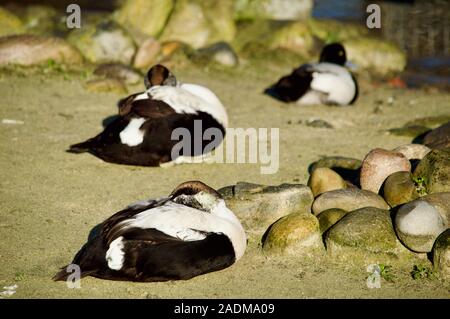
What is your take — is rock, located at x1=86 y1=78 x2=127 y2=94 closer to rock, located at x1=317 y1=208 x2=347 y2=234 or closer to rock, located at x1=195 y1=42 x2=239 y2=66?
rock, located at x1=195 y1=42 x2=239 y2=66

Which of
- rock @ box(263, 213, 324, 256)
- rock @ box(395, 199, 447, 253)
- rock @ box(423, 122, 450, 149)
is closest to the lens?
rock @ box(395, 199, 447, 253)

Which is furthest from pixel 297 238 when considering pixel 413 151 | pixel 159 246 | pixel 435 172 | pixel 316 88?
pixel 316 88

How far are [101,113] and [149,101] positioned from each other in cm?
161

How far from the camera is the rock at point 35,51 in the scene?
11.0 metres

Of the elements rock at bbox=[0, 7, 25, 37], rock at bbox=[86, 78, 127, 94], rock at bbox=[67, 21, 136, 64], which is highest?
rock at bbox=[0, 7, 25, 37]

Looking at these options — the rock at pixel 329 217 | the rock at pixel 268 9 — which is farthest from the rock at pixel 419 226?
the rock at pixel 268 9

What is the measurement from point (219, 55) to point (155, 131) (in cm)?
445

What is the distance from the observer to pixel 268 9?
549 inches

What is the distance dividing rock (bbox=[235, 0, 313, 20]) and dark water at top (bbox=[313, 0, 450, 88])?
1810 mm

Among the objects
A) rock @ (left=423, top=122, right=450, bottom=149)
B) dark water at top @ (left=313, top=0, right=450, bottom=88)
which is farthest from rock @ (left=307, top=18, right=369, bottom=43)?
rock @ (left=423, top=122, right=450, bottom=149)

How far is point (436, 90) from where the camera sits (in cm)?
1137

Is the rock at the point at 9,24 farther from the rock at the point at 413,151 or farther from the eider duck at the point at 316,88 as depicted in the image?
the rock at the point at 413,151

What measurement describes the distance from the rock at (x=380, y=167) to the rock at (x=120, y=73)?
4.75 metres

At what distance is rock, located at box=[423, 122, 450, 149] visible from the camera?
749 cm
